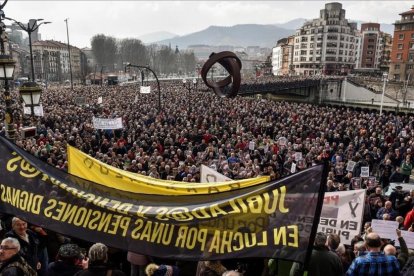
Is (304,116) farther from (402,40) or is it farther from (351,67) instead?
(351,67)

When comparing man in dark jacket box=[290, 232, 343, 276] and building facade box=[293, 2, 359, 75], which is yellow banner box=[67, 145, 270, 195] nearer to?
man in dark jacket box=[290, 232, 343, 276]

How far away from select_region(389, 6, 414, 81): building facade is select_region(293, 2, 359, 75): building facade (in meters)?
27.9

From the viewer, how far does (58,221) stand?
4086mm

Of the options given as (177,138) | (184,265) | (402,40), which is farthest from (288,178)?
(402,40)

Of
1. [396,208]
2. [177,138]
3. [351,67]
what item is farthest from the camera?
[351,67]

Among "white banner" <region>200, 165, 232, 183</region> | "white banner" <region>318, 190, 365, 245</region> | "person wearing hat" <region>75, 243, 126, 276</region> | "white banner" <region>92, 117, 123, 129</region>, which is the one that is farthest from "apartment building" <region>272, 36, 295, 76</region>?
"person wearing hat" <region>75, 243, 126, 276</region>

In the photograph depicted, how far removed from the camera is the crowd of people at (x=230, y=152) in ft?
16.5

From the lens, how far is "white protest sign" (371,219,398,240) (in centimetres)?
626

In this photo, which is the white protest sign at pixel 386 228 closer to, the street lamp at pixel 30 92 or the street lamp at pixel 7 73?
the street lamp at pixel 7 73

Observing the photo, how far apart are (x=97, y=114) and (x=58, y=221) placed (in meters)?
22.8

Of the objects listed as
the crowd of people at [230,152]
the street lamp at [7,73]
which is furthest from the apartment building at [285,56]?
the street lamp at [7,73]

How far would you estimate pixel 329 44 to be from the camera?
113 meters

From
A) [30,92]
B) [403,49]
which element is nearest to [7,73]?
[30,92]

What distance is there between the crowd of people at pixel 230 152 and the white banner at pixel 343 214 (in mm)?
267
